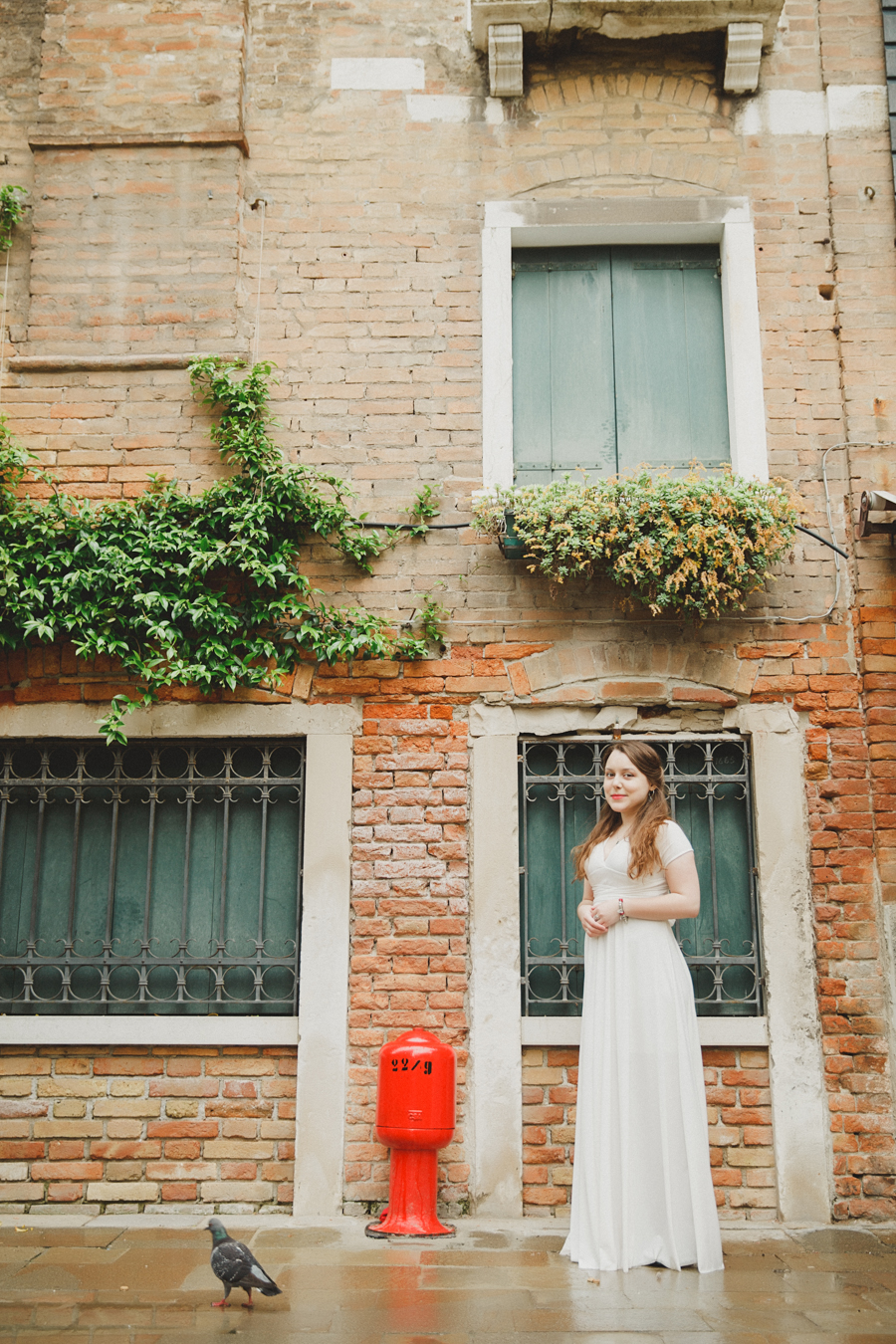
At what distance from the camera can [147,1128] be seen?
5.04m

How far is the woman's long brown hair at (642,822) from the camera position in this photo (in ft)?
13.1

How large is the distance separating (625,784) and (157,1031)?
2.62 m

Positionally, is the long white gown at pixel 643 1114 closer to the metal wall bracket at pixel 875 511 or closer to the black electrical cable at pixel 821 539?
the black electrical cable at pixel 821 539

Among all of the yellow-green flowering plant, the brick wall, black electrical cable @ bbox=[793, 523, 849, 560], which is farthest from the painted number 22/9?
the brick wall

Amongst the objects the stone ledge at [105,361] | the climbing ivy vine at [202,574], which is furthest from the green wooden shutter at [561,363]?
the stone ledge at [105,361]

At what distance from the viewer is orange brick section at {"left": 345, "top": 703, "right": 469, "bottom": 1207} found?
4941 mm

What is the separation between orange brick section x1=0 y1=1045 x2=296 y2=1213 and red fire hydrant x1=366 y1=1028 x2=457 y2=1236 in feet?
2.21

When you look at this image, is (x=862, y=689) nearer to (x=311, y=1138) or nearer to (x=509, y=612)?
(x=509, y=612)

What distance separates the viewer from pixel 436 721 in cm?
539

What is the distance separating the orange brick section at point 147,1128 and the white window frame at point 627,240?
3267mm

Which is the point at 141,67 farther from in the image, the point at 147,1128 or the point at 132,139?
the point at 147,1128

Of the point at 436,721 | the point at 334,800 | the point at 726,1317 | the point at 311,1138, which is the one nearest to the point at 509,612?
the point at 436,721

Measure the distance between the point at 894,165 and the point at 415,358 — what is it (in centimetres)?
286

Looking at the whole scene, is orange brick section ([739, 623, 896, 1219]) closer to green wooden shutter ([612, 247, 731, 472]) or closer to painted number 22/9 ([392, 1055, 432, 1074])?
green wooden shutter ([612, 247, 731, 472])
